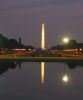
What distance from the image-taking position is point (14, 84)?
47.9 ft

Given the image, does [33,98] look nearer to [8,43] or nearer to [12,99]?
[12,99]

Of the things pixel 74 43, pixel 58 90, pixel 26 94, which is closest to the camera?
pixel 26 94

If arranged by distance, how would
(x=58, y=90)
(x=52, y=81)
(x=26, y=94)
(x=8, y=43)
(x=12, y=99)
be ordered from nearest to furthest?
1. (x=12, y=99)
2. (x=26, y=94)
3. (x=58, y=90)
4. (x=52, y=81)
5. (x=8, y=43)

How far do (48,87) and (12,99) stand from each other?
307 centimetres

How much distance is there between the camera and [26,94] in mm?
12031

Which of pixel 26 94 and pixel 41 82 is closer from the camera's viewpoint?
pixel 26 94

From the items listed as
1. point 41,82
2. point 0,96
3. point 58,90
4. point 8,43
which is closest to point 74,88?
point 58,90

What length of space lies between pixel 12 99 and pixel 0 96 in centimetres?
64

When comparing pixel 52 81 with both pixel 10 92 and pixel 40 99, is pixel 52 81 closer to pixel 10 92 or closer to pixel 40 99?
pixel 10 92

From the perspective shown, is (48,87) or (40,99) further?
(48,87)

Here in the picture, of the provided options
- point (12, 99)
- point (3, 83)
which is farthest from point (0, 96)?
point (3, 83)

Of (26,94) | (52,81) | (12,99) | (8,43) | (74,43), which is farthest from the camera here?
(74,43)

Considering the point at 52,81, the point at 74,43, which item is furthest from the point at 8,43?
the point at 52,81

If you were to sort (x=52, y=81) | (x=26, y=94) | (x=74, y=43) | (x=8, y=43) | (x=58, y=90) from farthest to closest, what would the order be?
1. (x=74, y=43)
2. (x=8, y=43)
3. (x=52, y=81)
4. (x=58, y=90)
5. (x=26, y=94)
